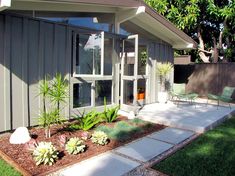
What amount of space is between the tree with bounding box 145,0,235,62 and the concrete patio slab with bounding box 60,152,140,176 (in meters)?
10.2

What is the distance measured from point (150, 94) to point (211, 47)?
887 cm

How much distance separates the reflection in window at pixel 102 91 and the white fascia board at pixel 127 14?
6.93 feet

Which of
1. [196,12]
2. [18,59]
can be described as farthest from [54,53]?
[196,12]

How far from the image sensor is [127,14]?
754 centimetres

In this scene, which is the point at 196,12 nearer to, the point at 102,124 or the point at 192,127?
the point at 192,127

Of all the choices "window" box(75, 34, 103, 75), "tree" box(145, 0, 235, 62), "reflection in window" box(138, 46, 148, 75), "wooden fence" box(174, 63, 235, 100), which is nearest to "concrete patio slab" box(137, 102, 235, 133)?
"reflection in window" box(138, 46, 148, 75)

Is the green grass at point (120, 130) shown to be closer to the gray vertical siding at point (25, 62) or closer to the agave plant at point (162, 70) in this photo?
the gray vertical siding at point (25, 62)

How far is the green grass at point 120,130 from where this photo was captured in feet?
17.3

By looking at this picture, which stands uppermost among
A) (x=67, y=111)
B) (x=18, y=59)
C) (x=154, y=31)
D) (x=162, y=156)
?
(x=154, y=31)

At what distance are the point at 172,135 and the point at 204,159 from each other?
1473mm

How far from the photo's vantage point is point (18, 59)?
5.27m

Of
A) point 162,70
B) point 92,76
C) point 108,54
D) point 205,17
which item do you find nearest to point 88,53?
point 92,76

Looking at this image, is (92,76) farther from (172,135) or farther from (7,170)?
(7,170)

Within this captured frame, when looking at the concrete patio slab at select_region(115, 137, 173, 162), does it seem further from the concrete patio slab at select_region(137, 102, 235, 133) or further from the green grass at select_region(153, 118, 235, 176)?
the concrete patio slab at select_region(137, 102, 235, 133)
